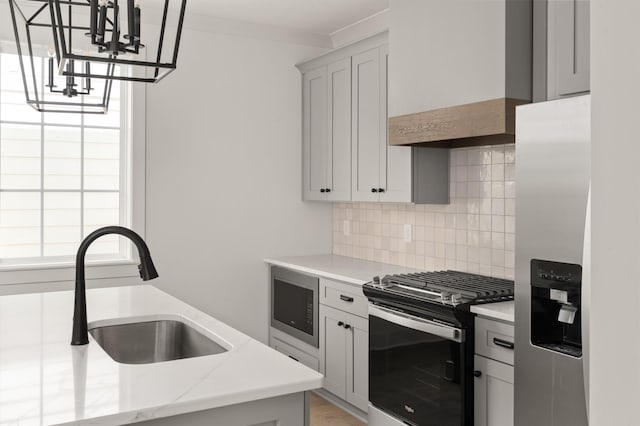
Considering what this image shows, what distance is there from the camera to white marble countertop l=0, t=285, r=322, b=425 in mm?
1274

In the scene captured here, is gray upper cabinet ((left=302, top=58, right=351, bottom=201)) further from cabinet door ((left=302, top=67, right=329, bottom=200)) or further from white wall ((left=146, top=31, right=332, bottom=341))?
white wall ((left=146, top=31, right=332, bottom=341))

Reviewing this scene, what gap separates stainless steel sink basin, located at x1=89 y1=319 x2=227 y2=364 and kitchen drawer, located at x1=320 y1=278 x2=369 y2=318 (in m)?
1.46

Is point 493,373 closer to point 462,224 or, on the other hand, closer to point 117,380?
point 462,224

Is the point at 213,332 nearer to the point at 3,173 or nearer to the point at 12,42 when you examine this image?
the point at 3,173

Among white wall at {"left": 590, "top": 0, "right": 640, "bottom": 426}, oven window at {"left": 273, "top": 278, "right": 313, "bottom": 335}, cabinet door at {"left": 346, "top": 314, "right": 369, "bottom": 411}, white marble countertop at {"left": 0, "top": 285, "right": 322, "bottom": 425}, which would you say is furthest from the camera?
oven window at {"left": 273, "top": 278, "right": 313, "bottom": 335}

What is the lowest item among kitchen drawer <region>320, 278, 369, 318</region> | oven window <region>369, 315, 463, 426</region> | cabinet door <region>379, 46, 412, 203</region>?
oven window <region>369, 315, 463, 426</region>

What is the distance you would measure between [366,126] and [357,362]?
156 centimetres

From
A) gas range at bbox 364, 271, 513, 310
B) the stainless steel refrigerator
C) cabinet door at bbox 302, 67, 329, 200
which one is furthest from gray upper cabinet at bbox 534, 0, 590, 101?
cabinet door at bbox 302, 67, 329, 200

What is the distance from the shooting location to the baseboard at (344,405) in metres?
3.64

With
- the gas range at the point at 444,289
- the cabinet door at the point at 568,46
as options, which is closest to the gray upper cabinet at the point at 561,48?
the cabinet door at the point at 568,46

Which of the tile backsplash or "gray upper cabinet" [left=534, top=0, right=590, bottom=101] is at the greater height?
"gray upper cabinet" [left=534, top=0, right=590, bottom=101]

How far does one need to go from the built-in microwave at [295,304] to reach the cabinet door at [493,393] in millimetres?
1588

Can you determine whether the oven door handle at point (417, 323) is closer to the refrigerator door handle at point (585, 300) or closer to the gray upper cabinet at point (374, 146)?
the refrigerator door handle at point (585, 300)

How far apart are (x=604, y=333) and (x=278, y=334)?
4477 millimetres
